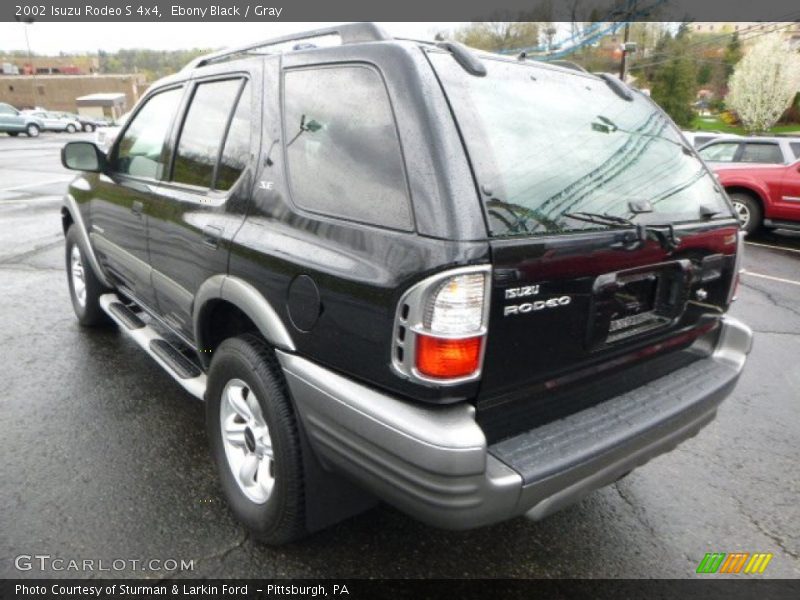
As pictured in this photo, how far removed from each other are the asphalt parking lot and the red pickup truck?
6084 millimetres

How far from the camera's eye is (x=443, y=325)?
1.70 metres

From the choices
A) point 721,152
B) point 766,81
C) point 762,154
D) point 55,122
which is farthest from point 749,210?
point 766,81

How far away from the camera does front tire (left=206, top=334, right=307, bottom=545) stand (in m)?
2.12

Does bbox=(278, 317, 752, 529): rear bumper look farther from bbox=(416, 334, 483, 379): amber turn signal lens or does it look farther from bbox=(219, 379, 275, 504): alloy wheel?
bbox=(219, 379, 275, 504): alloy wheel

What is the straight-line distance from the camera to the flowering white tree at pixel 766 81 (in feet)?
151

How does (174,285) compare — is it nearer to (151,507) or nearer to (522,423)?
(151,507)

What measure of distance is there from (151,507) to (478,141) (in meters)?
2.13

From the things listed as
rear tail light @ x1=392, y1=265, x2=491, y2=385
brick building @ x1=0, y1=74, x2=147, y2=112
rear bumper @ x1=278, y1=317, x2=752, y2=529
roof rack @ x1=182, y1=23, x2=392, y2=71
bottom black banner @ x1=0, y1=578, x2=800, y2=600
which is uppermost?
brick building @ x1=0, y1=74, x2=147, y2=112

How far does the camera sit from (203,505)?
263cm

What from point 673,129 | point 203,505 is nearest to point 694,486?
point 673,129

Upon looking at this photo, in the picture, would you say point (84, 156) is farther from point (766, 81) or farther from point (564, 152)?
point (766, 81)

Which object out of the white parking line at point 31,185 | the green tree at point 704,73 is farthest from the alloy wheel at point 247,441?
the green tree at point 704,73

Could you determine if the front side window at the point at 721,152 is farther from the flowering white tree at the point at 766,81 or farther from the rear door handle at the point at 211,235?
the flowering white tree at the point at 766,81

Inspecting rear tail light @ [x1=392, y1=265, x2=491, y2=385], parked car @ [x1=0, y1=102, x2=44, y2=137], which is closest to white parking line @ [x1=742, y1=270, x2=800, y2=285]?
rear tail light @ [x1=392, y1=265, x2=491, y2=385]
